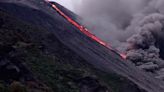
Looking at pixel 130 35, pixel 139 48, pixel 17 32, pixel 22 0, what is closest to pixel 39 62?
pixel 17 32

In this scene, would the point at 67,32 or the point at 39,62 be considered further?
the point at 67,32

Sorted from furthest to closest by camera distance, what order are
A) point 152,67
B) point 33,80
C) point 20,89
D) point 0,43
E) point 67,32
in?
point 152,67
point 67,32
point 0,43
point 33,80
point 20,89

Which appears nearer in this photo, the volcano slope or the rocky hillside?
the rocky hillside

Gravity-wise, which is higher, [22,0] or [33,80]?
[22,0]

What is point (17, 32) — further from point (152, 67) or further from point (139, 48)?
point (139, 48)

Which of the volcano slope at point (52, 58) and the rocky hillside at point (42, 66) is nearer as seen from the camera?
the rocky hillside at point (42, 66)

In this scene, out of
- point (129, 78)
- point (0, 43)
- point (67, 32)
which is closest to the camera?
point (0, 43)
